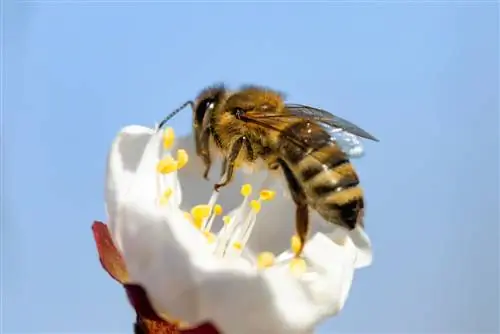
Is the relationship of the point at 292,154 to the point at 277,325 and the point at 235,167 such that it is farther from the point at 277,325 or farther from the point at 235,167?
the point at 277,325

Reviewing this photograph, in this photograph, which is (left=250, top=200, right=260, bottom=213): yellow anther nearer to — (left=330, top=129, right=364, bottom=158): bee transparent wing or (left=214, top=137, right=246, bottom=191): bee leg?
(left=214, top=137, right=246, bottom=191): bee leg

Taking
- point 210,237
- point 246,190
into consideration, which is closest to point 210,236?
point 210,237

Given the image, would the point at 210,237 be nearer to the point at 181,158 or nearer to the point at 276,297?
the point at 181,158

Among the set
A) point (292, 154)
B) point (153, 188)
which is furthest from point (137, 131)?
point (292, 154)

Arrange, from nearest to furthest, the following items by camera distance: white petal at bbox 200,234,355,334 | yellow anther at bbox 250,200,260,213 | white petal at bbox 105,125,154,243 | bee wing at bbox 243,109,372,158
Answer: white petal at bbox 200,234,355,334 → white petal at bbox 105,125,154,243 → bee wing at bbox 243,109,372,158 → yellow anther at bbox 250,200,260,213

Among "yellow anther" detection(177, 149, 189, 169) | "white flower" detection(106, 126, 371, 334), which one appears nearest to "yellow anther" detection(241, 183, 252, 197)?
"white flower" detection(106, 126, 371, 334)

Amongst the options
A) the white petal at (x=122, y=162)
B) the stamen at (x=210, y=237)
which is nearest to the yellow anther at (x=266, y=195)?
the stamen at (x=210, y=237)
